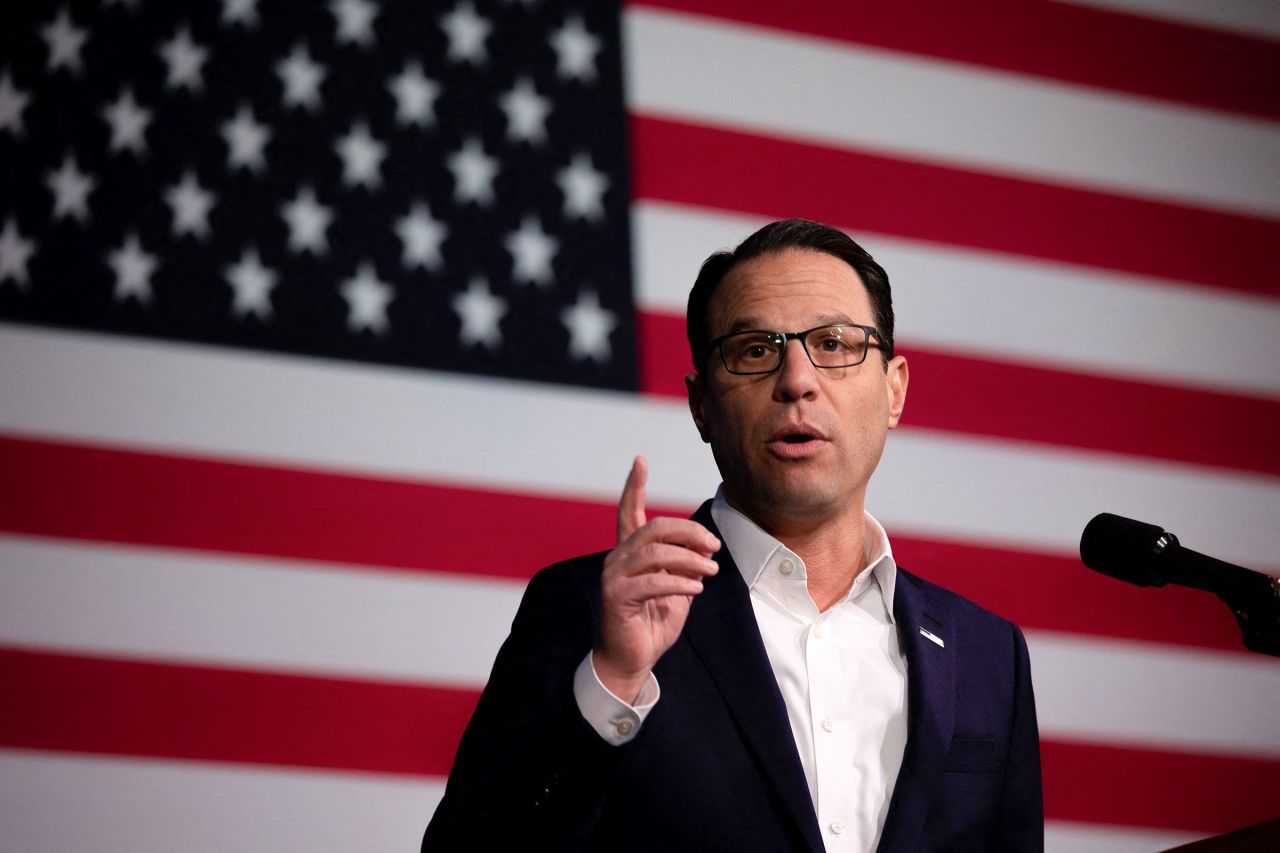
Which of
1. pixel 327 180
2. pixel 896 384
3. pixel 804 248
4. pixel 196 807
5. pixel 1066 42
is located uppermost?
pixel 1066 42

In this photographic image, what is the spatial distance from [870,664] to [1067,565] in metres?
1.31

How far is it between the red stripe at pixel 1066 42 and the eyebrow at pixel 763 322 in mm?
1355

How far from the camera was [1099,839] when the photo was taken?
8.14ft

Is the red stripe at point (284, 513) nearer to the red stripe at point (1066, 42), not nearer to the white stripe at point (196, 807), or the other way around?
the white stripe at point (196, 807)

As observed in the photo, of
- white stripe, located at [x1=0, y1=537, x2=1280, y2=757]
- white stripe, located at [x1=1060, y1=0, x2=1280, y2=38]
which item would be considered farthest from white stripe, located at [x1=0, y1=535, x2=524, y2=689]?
white stripe, located at [x1=1060, y1=0, x2=1280, y2=38]

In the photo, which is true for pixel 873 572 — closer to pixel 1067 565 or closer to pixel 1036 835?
pixel 1036 835

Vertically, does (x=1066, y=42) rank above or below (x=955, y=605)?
above

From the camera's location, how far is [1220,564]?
1035 mm

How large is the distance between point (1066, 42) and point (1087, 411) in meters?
0.91

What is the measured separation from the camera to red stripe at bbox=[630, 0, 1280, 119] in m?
2.71

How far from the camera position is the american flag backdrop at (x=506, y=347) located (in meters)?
2.15

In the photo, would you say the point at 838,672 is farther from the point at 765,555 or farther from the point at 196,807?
the point at 196,807

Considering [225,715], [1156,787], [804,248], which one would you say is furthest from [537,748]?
[1156,787]

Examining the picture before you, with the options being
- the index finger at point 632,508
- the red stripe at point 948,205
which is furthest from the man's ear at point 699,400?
the red stripe at point 948,205
